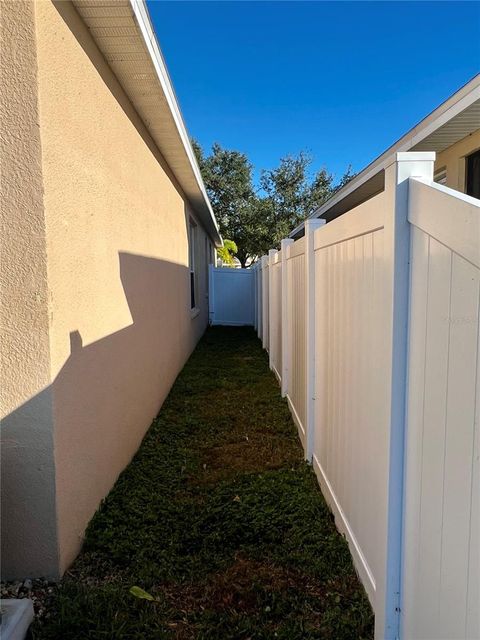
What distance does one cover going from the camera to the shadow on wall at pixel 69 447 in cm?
212

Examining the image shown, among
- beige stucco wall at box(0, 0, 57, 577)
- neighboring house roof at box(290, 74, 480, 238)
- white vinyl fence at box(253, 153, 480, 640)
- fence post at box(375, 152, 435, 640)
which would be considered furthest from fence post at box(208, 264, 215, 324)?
fence post at box(375, 152, 435, 640)

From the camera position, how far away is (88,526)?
2594 mm

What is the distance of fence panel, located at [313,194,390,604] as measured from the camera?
1832 millimetres

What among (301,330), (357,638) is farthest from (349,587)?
(301,330)

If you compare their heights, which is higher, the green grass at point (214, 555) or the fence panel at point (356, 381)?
the fence panel at point (356, 381)

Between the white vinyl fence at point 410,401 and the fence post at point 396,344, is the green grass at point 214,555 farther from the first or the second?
the fence post at point 396,344

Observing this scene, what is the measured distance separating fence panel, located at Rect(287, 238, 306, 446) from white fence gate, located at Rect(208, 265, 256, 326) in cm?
975

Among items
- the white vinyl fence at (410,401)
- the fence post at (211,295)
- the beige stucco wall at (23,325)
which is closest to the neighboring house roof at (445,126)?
the white vinyl fence at (410,401)

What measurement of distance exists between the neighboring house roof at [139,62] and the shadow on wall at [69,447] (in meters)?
1.45

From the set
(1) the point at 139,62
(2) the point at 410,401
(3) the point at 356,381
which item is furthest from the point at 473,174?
(2) the point at 410,401

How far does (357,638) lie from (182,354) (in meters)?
5.91

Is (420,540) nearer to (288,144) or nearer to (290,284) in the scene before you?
(290,284)

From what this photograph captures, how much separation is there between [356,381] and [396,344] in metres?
0.68

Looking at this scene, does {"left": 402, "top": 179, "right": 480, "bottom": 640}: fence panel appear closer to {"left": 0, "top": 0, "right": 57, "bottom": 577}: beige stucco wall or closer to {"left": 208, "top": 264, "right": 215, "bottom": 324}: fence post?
{"left": 0, "top": 0, "right": 57, "bottom": 577}: beige stucco wall
